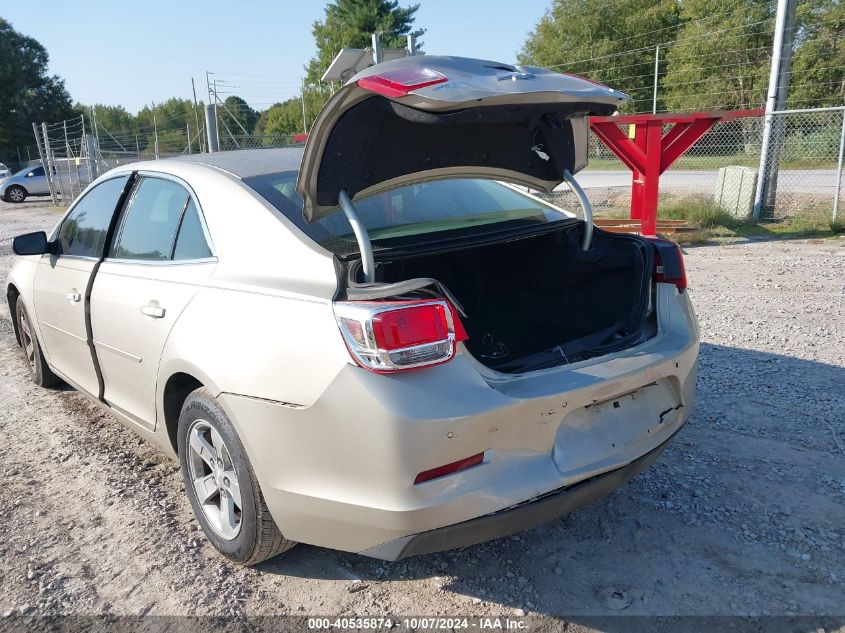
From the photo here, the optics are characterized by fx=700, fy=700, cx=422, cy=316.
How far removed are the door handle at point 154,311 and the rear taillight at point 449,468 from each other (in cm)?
146

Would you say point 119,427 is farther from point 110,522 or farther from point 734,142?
point 734,142

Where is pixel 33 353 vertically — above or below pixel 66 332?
below

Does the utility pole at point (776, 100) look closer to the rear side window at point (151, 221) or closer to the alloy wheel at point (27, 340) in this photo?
the rear side window at point (151, 221)

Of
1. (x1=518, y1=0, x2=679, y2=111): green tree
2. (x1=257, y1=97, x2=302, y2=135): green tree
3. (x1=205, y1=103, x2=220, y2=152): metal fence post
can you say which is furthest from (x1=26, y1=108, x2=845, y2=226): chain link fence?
(x1=257, y1=97, x2=302, y2=135): green tree

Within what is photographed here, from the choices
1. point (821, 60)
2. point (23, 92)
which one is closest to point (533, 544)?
point (821, 60)

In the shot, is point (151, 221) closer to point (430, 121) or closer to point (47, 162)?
point (430, 121)

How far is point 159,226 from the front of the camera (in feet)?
11.0

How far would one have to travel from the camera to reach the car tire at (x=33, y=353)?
4.89 m

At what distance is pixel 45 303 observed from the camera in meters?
4.35

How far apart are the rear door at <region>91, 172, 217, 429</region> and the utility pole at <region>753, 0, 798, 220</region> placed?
10.7 meters

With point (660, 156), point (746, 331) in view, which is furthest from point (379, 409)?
point (660, 156)

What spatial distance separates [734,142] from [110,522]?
57.9ft

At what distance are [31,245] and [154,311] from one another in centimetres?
161

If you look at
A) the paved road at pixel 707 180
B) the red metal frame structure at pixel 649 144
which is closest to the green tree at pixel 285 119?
the paved road at pixel 707 180
